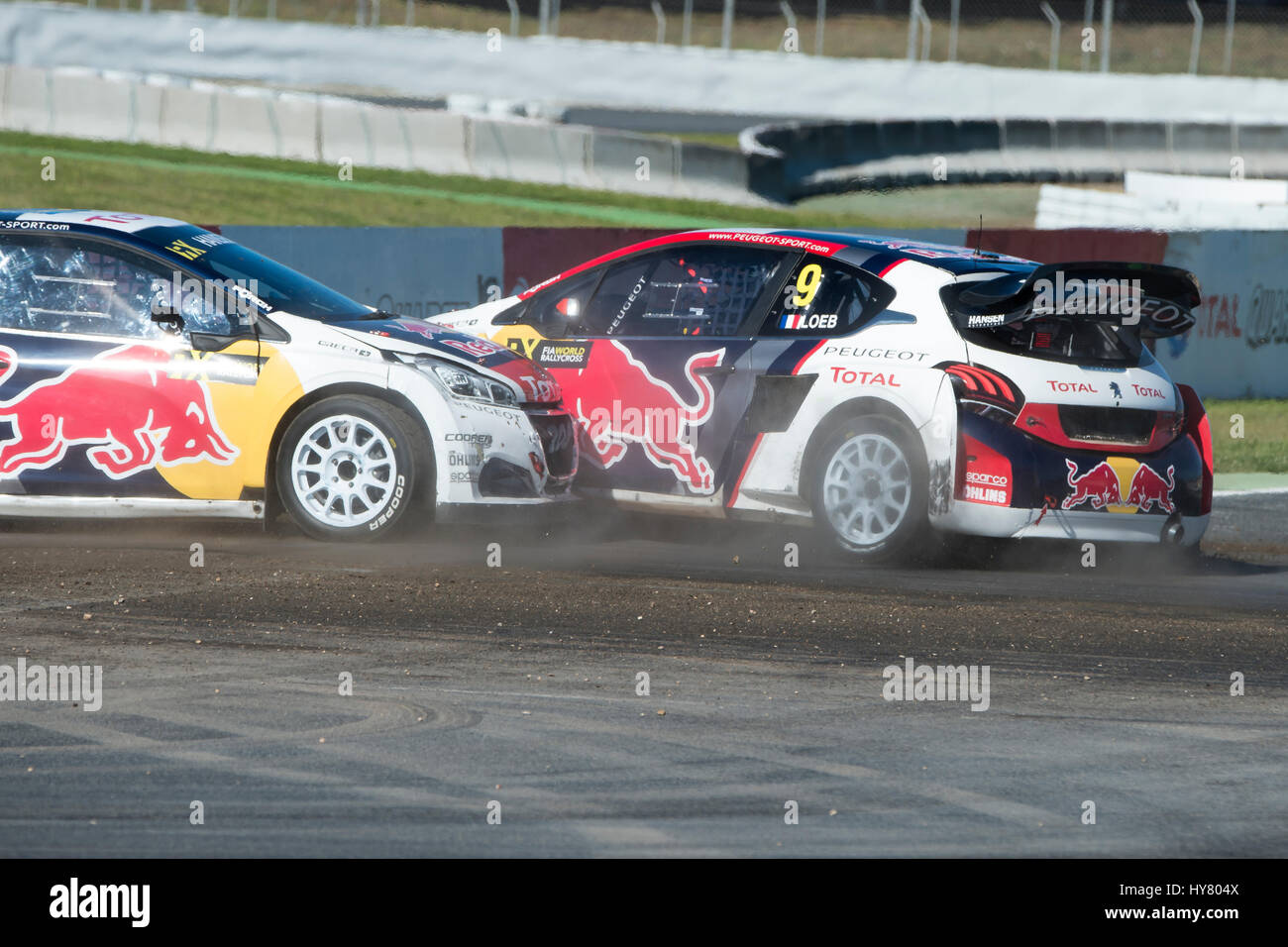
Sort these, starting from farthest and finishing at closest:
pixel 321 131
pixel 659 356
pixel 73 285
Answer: pixel 321 131
pixel 659 356
pixel 73 285

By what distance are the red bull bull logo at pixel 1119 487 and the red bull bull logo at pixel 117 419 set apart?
4.10 m

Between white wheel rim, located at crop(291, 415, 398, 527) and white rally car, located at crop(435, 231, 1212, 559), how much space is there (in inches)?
53.1

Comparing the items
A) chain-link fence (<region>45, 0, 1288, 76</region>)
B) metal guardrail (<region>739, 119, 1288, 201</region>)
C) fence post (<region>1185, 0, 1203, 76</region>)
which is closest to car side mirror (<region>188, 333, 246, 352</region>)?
metal guardrail (<region>739, 119, 1288, 201</region>)

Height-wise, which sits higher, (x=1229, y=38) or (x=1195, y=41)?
(x=1229, y=38)

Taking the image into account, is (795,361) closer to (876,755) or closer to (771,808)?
(876,755)

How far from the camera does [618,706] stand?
610cm

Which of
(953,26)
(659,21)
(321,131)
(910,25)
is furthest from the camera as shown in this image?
(659,21)

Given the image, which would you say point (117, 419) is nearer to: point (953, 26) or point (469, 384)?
point (469, 384)

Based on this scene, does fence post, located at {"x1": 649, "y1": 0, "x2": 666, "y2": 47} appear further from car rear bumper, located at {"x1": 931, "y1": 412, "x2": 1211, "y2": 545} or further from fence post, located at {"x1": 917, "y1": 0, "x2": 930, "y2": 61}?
car rear bumper, located at {"x1": 931, "y1": 412, "x2": 1211, "y2": 545}

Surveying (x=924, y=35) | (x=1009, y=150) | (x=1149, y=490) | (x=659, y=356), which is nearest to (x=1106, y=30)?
(x=924, y=35)

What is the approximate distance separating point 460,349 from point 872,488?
7.22 ft

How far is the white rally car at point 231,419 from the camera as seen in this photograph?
898cm

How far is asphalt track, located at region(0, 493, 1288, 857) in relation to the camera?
4.83 meters

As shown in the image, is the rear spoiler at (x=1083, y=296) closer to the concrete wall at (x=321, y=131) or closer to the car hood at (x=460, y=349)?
the car hood at (x=460, y=349)
